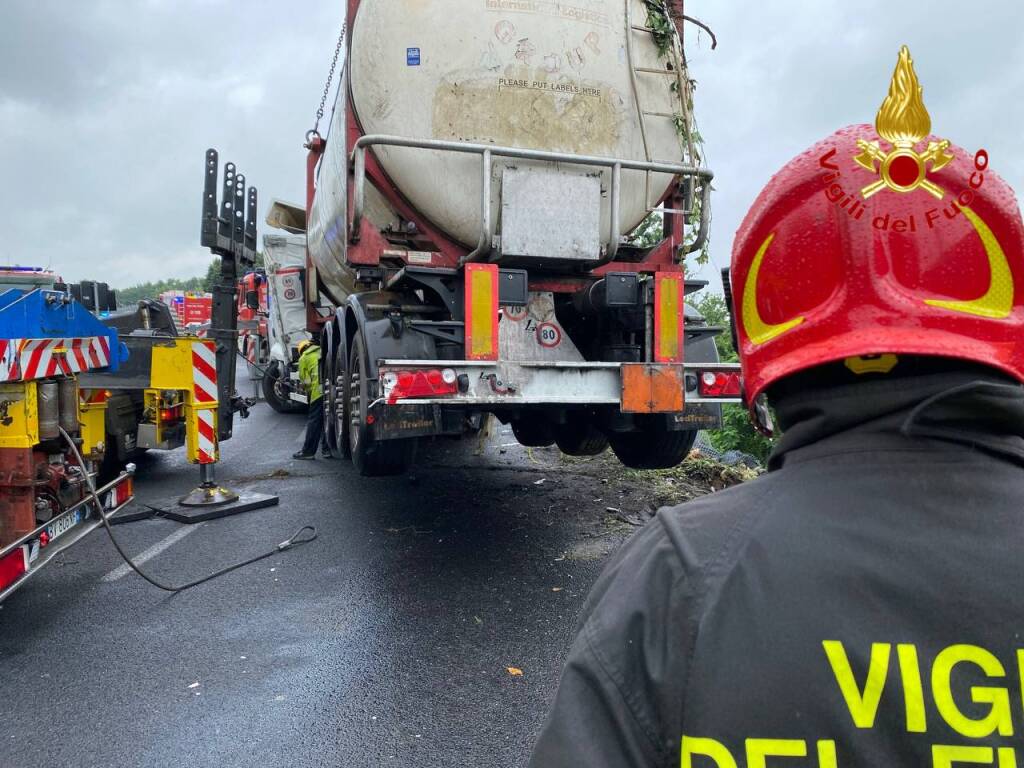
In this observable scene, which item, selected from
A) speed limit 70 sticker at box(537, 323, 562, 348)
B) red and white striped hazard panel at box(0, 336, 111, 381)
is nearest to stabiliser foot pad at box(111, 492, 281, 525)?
red and white striped hazard panel at box(0, 336, 111, 381)

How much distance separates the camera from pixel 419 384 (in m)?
4.21

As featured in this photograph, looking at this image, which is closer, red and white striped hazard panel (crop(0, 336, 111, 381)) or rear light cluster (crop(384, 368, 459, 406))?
red and white striped hazard panel (crop(0, 336, 111, 381))

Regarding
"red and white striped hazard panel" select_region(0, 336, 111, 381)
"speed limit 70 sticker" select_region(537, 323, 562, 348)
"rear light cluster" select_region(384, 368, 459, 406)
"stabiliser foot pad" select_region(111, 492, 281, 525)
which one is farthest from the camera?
"stabiliser foot pad" select_region(111, 492, 281, 525)

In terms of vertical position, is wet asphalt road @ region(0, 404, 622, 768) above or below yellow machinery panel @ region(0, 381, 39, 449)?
below

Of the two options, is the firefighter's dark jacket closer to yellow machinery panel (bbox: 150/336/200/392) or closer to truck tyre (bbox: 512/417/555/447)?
truck tyre (bbox: 512/417/555/447)

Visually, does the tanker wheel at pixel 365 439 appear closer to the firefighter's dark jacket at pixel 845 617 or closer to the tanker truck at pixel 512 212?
the tanker truck at pixel 512 212

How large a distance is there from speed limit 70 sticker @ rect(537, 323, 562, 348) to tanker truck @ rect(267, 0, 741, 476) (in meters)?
0.01

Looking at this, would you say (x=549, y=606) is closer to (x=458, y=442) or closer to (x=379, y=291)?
(x=379, y=291)

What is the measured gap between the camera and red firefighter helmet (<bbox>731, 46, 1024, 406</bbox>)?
0.84 m

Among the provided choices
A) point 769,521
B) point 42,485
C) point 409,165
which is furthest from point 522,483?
point 769,521

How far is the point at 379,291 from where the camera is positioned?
5238mm

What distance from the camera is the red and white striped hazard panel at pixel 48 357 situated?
3861 millimetres

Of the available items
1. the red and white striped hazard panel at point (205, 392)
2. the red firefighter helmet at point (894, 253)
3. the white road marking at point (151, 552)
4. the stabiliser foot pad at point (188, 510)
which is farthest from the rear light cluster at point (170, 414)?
the red firefighter helmet at point (894, 253)

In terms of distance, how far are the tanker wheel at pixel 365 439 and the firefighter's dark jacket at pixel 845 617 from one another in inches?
144
